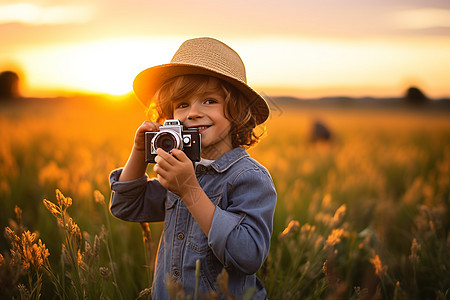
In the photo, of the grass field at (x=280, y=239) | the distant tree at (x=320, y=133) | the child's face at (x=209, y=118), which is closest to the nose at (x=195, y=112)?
the child's face at (x=209, y=118)

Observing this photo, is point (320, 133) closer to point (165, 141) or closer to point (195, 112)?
point (195, 112)

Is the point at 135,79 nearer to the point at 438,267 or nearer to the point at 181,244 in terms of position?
the point at 181,244

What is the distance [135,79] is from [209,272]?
977 mm

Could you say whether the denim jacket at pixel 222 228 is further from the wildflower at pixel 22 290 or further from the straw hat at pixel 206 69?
the wildflower at pixel 22 290

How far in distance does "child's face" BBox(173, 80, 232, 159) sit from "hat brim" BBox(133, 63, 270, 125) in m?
0.08

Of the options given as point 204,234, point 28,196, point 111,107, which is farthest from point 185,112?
point 111,107

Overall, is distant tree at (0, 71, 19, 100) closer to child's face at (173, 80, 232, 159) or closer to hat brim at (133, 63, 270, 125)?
hat brim at (133, 63, 270, 125)

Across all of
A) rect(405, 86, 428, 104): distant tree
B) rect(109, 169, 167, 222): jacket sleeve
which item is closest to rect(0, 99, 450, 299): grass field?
rect(109, 169, 167, 222): jacket sleeve

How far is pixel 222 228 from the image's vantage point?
46.3 inches

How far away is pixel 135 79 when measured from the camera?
5.47 feet

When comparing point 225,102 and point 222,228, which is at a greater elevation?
point 225,102

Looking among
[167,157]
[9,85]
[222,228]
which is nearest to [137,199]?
[167,157]

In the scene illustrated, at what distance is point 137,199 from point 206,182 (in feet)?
1.24

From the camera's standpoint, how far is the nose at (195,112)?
1386 millimetres
